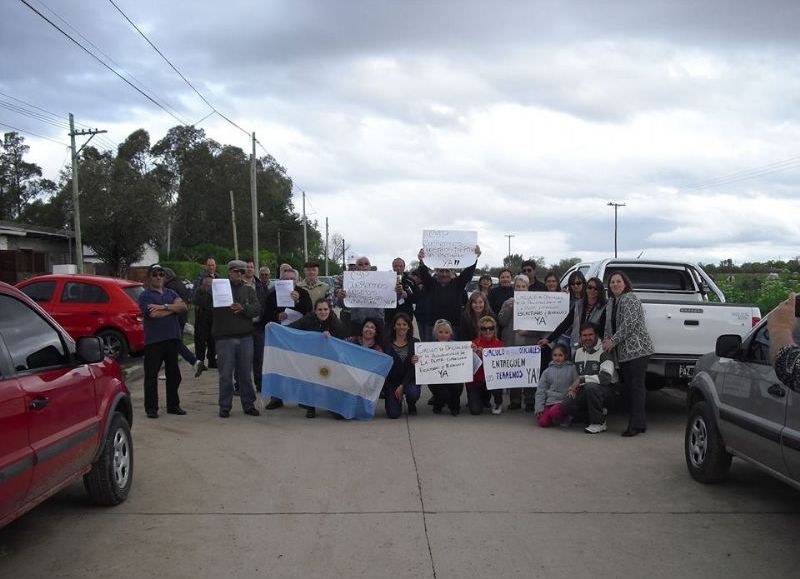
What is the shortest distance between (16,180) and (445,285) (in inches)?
2852

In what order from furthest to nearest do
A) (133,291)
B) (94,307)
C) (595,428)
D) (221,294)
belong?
(133,291), (94,307), (221,294), (595,428)

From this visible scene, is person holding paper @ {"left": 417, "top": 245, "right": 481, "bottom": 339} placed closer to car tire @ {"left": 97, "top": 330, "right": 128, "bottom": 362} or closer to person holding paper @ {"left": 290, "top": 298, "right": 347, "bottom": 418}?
person holding paper @ {"left": 290, "top": 298, "right": 347, "bottom": 418}

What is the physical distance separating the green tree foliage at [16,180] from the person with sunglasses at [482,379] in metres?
70.5

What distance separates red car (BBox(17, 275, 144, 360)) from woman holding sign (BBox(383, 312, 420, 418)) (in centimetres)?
646

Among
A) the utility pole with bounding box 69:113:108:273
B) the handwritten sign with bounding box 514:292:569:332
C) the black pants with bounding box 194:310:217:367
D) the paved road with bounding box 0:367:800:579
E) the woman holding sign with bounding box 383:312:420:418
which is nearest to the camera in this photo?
the paved road with bounding box 0:367:800:579

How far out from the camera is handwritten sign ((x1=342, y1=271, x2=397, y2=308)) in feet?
34.8

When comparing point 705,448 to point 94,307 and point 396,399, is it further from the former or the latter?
point 94,307

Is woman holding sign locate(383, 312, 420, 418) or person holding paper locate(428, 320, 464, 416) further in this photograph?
person holding paper locate(428, 320, 464, 416)

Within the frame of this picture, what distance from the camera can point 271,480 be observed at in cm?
655

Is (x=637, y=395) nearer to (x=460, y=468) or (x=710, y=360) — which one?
(x=710, y=360)

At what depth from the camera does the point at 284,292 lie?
10539 millimetres

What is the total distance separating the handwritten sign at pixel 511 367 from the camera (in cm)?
976

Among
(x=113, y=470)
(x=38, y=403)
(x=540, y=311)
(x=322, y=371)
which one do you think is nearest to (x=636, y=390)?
(x=540, y=311)

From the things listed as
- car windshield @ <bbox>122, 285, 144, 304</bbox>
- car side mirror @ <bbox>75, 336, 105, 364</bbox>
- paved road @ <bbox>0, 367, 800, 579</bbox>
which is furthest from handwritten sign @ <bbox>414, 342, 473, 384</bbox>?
car windshield @ <bbox>122, 285, 144, 304</bbox>
